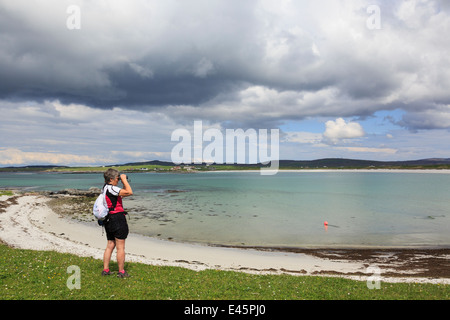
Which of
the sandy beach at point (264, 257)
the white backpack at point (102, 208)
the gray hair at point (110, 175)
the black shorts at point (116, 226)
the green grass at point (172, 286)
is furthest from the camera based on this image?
the sandy beach at point (264, 257)

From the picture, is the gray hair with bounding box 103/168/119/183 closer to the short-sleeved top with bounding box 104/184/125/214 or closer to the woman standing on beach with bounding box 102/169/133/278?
the woman standing on beach with bounding box 102/169/133/278

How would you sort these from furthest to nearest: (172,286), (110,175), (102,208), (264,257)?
1. (264,257)
2. (172,286)
3. (110,175)
4. (102,208)

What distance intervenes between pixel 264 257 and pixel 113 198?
14.8 m

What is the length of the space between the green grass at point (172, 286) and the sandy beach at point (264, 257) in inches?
175

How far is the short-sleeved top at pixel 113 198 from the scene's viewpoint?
376 inches

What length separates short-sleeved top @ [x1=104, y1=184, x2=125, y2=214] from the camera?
31.3ft

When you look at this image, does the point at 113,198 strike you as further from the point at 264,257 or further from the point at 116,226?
the point at 264,257

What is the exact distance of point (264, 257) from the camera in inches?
826

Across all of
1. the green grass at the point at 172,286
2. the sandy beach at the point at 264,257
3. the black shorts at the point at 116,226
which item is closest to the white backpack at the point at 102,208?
the black shorts at the point at 116,226

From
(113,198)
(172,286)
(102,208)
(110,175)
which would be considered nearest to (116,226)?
(102,208)

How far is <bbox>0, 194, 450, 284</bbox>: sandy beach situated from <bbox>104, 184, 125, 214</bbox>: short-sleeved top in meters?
8.13

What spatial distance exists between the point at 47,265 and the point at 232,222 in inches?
1060

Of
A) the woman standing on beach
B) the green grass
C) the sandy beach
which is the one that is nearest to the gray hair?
the woman standing on beach

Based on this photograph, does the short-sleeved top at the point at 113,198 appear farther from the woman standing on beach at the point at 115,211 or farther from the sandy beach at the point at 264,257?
the sandy beach at the point at 264,257
